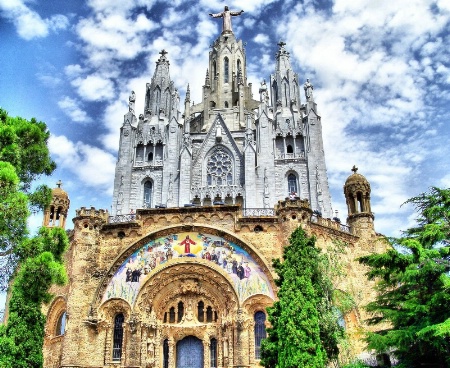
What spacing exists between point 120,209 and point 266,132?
1569 cm

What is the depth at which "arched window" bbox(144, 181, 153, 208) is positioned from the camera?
143 feet

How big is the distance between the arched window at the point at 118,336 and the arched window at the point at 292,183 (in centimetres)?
2425

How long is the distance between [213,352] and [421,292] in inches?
A: 414

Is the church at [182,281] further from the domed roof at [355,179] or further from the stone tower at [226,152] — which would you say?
the stone tower at [226,152]

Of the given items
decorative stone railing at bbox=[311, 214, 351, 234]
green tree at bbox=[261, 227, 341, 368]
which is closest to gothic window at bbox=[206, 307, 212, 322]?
green tree at bbox=[261, 227, 341, 368]

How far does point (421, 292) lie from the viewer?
15.6 meters

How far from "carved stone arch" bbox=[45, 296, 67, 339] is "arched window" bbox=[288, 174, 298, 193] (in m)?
24.7

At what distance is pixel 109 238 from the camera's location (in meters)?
22.9

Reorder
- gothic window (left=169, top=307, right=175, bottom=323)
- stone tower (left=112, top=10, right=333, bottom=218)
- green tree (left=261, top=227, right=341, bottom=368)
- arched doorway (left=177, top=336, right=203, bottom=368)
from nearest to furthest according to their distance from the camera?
green tree (left=261, top=227, right=341, bottom=368) < arched doorway (left=177, top=336, right=203, bottom=368) < gothic window (left=169, top=307, right=175, bottom=323) < stone tower (left=112, top=10, right=333, bottom=218)

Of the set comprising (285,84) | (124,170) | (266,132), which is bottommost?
(124,170)

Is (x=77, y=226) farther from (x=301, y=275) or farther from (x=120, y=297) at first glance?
(x=301, y=275)

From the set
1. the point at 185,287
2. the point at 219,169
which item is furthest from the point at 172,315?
the point at 219,169

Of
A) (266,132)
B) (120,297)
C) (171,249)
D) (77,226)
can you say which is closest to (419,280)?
(171,249)

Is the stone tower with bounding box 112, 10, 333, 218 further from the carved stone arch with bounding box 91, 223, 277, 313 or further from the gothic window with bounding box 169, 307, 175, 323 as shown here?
the gothic window with bounding box 169, 307, 175, 323
